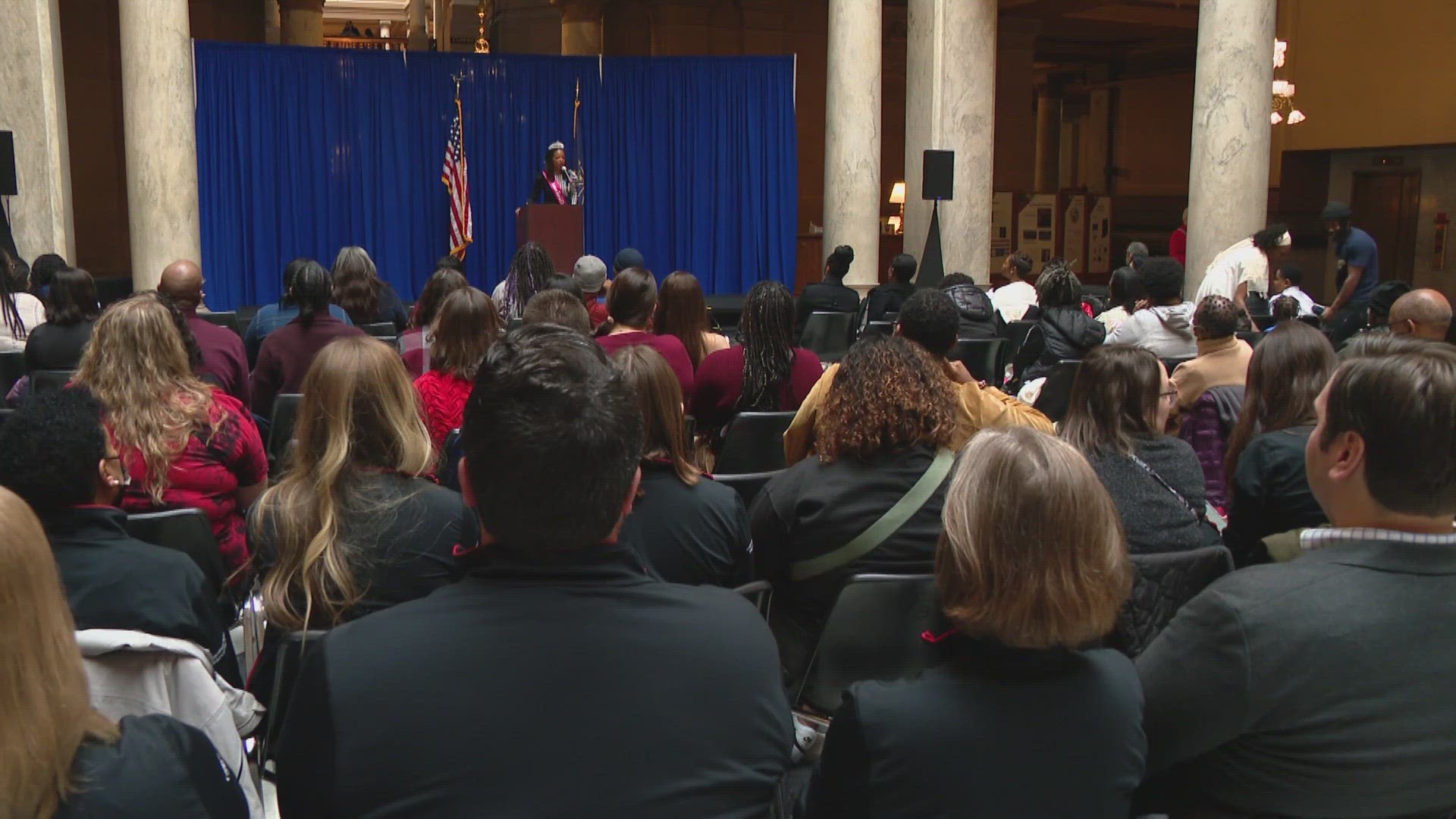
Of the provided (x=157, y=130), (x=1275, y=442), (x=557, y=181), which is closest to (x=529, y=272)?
Result: (x=157, y=130)

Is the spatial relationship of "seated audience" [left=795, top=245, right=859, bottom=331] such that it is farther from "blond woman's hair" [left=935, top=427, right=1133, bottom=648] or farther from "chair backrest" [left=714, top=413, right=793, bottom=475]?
"blond woman's hair" [left=935, top=427, right=1133, bottom=648]

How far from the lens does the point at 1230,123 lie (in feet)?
29.3

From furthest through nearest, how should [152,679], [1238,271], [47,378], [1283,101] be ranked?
[1283,101]
[1238,271]
[47,378]
[152,679]

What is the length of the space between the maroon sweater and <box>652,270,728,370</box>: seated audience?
4.23 ft

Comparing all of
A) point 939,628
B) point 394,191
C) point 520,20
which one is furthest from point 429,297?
point 520,20

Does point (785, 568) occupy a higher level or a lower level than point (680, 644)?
lower

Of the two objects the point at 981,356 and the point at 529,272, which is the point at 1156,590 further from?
the point at 529,272

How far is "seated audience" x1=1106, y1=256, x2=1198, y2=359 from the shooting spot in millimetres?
5727

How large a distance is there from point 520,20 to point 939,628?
678 inches

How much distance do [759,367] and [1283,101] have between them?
41.7ft

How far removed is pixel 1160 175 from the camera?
21562 millimetres

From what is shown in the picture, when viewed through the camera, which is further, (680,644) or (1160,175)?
(1160,175)

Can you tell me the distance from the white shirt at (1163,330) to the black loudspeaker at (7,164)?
7939 mm

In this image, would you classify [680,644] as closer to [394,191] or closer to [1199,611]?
[1199,611]
